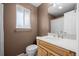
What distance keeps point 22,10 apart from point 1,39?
553mm

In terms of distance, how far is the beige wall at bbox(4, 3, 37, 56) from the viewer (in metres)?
1.42

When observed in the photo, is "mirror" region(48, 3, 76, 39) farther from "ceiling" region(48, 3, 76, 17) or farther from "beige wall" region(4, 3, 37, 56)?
"beige wall" region(4, 3, 37, 56)

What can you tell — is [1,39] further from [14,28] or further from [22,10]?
[22,10]

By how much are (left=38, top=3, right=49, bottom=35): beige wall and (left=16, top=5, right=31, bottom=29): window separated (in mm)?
188

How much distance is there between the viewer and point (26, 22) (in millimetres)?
1542

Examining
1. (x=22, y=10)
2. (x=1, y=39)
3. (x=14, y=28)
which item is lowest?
(x=1, y=39)

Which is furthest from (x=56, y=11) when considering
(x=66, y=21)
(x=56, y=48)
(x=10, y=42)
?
(x=10, y=42)

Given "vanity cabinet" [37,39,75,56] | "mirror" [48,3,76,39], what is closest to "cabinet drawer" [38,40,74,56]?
"vanity cabinet" [37,39,75,56]

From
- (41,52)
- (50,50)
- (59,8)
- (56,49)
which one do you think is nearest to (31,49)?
(41,52)

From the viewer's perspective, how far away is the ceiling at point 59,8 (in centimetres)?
143

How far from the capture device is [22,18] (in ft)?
4.96

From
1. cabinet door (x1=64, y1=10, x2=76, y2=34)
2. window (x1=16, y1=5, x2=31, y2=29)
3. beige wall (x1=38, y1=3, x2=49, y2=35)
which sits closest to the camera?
cabinet door (x1=64, y1=10, x2=76, y2=34)

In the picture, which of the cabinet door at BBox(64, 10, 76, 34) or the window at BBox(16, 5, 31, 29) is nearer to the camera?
the cabinet door at BBox(64, 10, 76, 34)

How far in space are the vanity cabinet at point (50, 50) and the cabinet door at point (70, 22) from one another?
1.18 ft
